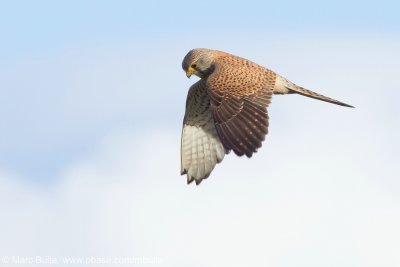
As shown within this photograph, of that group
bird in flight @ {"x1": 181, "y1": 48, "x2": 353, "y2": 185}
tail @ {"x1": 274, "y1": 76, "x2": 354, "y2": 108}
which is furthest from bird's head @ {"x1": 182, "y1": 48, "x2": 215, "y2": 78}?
tail @ {"x1": 274, "y1": 76, "x2": 354, "y2": 108}

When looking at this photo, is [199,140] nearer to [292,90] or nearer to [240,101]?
[292,90]

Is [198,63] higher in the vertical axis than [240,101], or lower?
lower

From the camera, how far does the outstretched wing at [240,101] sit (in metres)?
18.1

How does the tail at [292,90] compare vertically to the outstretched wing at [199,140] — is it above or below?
above

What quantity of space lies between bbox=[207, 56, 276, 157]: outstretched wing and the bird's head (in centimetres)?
15

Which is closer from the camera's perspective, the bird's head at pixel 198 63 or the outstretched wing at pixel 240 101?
the outstretched wing at pixel 240 101

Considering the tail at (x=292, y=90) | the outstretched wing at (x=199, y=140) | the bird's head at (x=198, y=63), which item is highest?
the bird's head at (x=198, y=63)

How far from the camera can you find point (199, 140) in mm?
21188

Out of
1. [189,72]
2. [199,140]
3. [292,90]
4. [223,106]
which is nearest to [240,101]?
[223,106]

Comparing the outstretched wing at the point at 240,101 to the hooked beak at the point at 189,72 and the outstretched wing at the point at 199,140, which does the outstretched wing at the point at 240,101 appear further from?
the outstretched wing at the point at 199,140

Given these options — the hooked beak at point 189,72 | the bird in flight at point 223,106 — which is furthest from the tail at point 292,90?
the hooked beak at point 189,72

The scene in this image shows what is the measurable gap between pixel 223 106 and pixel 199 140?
8.34 feet

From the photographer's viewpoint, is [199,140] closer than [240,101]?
No

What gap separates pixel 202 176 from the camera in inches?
821
